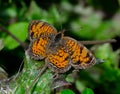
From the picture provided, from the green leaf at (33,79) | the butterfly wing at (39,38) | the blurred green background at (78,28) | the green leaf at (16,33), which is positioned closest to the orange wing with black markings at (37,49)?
the butterfly wing at (39,38)

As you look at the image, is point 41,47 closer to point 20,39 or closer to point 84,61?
point 84,61

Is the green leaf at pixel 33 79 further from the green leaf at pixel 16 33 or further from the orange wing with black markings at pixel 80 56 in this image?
the green leaf at pixel 16 33

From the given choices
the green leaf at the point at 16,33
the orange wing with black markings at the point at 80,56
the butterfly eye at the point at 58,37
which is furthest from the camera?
the green leaf at the point at 16,33

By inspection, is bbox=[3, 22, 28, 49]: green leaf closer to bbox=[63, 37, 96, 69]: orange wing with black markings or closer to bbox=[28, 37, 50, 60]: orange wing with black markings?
bbox=[28, 37, 50, 60]: orange wing with black markings

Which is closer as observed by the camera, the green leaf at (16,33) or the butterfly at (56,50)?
the butterfly at (56,50)

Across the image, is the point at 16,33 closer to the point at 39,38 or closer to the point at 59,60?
the point at 39,38

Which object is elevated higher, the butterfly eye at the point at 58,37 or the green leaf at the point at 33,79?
the butterfly eye at the point at 58,37

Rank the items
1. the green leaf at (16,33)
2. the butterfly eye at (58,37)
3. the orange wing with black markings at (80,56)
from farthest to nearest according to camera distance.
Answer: the green leaf at (16,33)
the butterfly eye at (58,37)
the orange wing with black markings at (80,56)
